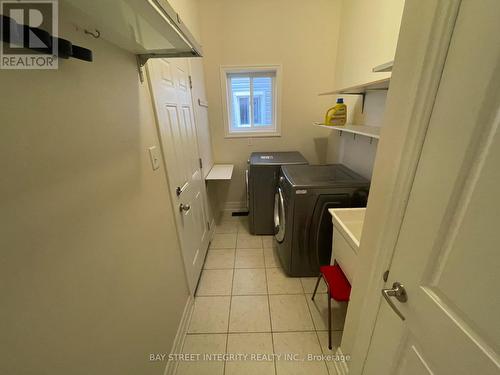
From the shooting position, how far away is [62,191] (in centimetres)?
56

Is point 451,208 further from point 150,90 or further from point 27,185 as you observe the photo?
point 150,90

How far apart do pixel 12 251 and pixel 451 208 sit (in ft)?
3.39

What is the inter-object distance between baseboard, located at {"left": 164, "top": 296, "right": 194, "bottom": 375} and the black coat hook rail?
1576mm

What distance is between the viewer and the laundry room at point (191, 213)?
0.45m

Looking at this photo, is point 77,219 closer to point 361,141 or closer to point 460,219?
point 460,219

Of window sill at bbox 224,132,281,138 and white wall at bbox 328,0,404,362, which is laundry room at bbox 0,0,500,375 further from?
window sill at bbox 224,132,281,138

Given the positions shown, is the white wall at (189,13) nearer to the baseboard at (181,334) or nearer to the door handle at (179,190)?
the door handle at (179,190)

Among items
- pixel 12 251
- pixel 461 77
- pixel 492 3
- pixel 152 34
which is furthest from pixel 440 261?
pixel 152 34

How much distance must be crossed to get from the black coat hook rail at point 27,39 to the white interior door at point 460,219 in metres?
0.97

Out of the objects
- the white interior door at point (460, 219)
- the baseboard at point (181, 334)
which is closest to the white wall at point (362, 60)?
the white interior door at point (460, 219)

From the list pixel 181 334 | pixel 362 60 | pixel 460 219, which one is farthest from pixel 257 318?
pixel 362 60

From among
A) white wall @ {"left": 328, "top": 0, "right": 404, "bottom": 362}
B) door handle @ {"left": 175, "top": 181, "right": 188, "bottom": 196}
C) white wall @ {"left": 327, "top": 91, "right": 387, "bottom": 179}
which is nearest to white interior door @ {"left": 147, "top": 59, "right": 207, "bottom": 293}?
door handle @ {"left": 175, "top": 181, "right": 188, "bottom": 196}

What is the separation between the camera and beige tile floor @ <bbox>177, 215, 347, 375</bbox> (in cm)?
131

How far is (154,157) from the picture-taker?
44.4 inches
